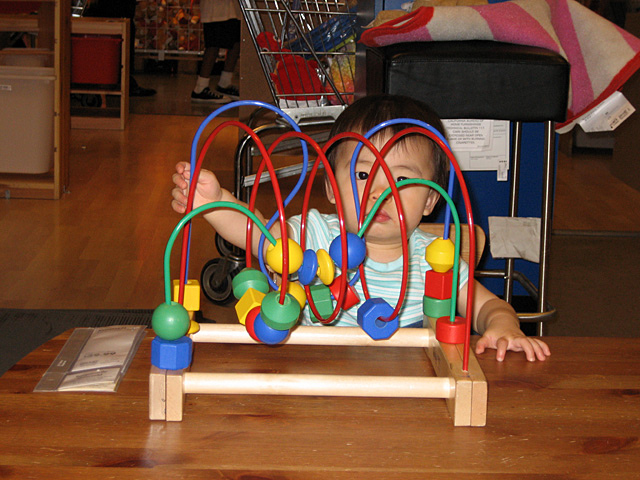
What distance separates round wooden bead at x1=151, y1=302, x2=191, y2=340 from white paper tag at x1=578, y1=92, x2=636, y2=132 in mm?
1174

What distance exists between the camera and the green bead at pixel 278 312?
0.58 meters

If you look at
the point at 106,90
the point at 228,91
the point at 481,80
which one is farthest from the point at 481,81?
the point at 228,91

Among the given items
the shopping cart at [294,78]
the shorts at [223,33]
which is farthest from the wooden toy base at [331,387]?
the shorts at [223,33]

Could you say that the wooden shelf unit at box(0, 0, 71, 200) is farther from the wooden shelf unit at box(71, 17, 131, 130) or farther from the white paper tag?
the white paper tag

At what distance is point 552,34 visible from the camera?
142 centimetres

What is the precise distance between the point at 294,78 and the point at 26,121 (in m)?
1.48

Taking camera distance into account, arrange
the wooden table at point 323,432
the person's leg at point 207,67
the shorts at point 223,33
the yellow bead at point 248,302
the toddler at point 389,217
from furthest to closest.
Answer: the person's leg at point 207,67, the shorts at point 223,33, the toddler at point 389,217, the yellow bead at point 248,302, the wooden table at point 323,432

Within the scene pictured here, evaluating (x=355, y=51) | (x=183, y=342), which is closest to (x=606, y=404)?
(x=183, y=342)

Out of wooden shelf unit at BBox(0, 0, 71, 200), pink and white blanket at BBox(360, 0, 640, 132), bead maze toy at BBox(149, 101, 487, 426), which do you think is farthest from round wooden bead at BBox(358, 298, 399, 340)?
wooden shelf unit at BBox(0, 0, 71, 200)

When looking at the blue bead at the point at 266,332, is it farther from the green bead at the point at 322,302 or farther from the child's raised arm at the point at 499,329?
the child's raised arm at the point at 499,329

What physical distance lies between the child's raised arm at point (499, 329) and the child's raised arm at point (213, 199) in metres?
0.28

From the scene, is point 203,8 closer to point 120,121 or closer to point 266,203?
point 120,121

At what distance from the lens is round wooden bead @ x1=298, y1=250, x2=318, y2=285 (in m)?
0.62

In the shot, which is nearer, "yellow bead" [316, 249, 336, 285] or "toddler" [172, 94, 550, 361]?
"yellow bead" [316, 249, 336, 285]
